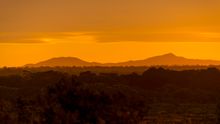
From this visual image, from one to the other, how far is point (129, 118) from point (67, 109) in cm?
346

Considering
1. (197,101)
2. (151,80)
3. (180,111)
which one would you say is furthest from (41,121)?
(151,80)

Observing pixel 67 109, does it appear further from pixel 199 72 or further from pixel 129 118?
pixel 199 72

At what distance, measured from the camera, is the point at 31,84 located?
402 ft

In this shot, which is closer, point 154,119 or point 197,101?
point 154,119

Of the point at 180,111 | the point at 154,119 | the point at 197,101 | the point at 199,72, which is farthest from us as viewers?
the point at 199,72

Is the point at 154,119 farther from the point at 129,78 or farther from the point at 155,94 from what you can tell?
the point at 129,78

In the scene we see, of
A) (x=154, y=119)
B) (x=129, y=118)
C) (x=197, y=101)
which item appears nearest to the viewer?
(x=129, y=118)

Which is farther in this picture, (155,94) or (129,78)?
(129,78)

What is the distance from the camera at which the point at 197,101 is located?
92.8 m

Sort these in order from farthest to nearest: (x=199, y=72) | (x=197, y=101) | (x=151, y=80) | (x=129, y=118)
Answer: (x=199, y=72)
(x=151, y=80)
(x=197, y=101)
(x=129, y=118)

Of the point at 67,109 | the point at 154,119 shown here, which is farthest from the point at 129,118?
the point at 154,119

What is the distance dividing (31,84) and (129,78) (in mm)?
16088

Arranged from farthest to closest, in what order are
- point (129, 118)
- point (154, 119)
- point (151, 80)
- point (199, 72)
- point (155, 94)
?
point (199, 72) → point (151, 80) → point (155, 94) → point (154, 119) → point (129, 118)

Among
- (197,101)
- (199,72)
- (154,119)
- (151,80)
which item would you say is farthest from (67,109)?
(199,72)
